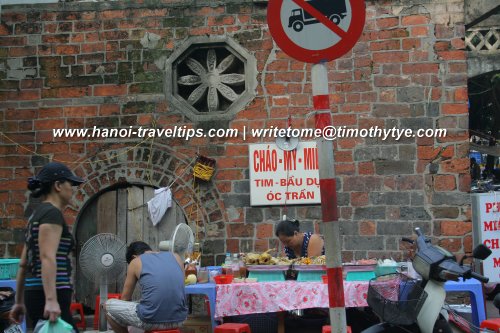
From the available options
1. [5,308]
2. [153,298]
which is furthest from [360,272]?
[5,308]

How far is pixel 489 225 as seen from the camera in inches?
344

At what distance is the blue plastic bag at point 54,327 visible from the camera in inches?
160

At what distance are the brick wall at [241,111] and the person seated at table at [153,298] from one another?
9.80 feet

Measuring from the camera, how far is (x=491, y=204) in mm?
8750

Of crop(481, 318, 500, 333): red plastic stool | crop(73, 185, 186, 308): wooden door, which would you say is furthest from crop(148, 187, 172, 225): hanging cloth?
crop(481, 318, 500, 333): red plastic stool

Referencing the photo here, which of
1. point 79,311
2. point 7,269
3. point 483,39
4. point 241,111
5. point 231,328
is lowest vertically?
point 79,311

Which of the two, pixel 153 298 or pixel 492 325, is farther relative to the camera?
pixel 492 325

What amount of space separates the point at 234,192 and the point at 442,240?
275 cm

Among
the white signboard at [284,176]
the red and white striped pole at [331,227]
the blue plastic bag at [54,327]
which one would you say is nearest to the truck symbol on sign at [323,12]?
the red and white striped pole at [331,227]

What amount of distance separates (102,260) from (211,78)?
2.85 metres

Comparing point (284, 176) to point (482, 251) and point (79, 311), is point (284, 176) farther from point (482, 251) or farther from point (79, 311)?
point (482, 251)

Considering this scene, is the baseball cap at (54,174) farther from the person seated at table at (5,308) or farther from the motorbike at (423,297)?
the motorbike at (423,297)

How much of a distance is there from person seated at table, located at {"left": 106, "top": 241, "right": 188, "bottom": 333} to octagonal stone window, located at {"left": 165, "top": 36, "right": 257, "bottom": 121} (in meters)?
3.44

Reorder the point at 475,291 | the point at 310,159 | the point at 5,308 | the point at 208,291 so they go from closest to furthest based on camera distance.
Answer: the point at 5,308, the point at 475,291, the point at 208,291, the point at 310,159
